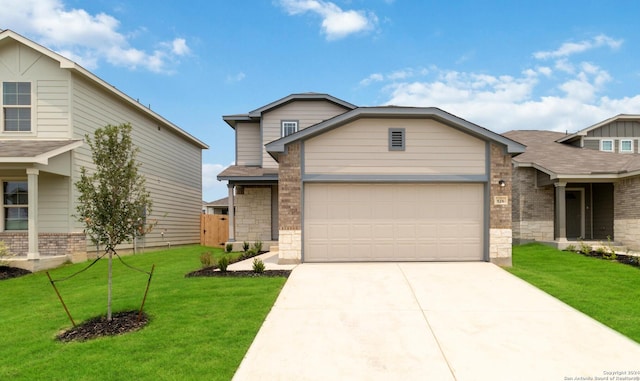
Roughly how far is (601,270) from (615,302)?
3858 mm

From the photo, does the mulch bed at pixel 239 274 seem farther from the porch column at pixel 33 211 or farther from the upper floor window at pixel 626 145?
the upper floor window at pixel 626 145

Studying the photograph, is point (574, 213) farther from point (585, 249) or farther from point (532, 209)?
point (585, 249)

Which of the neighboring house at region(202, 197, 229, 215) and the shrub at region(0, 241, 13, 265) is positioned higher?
the neighboring house at region(202, 197, 229, 215)

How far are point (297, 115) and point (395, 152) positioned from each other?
284 inches

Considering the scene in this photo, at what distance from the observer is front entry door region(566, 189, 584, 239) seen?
17406 millimetres

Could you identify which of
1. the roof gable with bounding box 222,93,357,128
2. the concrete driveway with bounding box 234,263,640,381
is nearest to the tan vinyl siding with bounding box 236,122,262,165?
the roof gable with bounding box 222,93,357,128

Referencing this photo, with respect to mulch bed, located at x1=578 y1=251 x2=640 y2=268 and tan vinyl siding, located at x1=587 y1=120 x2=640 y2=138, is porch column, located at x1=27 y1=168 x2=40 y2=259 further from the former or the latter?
tan vinyl siding, located at x1=587 y1=120 x2=640 y2=138

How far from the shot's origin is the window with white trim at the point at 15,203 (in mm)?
12938

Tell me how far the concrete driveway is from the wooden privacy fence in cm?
1206

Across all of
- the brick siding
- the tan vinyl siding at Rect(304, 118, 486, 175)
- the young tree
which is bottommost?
the brick siding

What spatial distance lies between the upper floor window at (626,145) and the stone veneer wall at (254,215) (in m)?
18.8

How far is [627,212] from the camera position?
1463 cm

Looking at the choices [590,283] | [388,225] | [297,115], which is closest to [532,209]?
[590,283]

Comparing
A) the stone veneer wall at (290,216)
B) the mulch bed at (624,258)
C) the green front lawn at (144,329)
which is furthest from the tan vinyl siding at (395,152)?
the mulch bed at (624,258)
